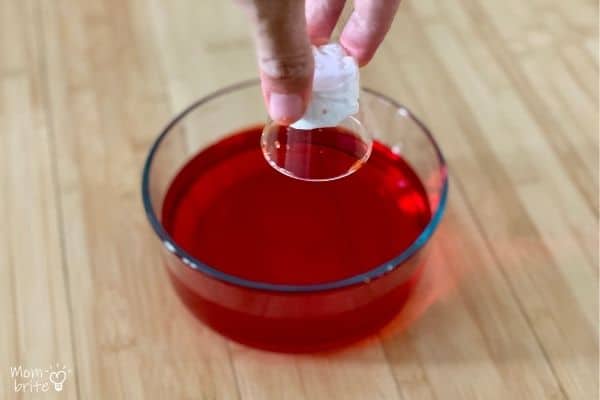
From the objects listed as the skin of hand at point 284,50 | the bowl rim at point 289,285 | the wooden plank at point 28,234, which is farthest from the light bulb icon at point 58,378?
the skin of hand at point 284,50

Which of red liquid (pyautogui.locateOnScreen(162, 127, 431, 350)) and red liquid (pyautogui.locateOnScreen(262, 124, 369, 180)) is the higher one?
red liquid (pyautogui.locateOnScreen(262, 124, 369, 180))

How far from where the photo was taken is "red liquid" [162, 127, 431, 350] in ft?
1.70

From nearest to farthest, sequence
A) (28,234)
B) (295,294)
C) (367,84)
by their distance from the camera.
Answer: (295,294)
(28,234)
(367,84)

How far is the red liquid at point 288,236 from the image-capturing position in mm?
518

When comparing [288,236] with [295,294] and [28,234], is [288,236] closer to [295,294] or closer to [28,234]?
[295,294]

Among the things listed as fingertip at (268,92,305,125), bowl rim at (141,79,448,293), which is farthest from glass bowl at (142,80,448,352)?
fingertip at (268,92,305,125)

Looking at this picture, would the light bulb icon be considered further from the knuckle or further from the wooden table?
the knuckle

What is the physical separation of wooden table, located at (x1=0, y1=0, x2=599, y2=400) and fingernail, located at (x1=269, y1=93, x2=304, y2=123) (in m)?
0.19

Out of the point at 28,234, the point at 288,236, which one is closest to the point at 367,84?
the point at 288,236

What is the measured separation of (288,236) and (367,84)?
212 mm

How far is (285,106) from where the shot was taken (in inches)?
16.5

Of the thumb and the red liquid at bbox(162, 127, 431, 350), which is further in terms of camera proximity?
the red liquid at bbox(162, 127, 431, 350)

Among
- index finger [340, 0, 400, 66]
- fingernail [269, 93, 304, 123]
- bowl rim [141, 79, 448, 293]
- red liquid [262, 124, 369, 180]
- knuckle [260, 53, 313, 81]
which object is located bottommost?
bowl rim [141, 79, 448, 293]

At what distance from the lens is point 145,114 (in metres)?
0.72
